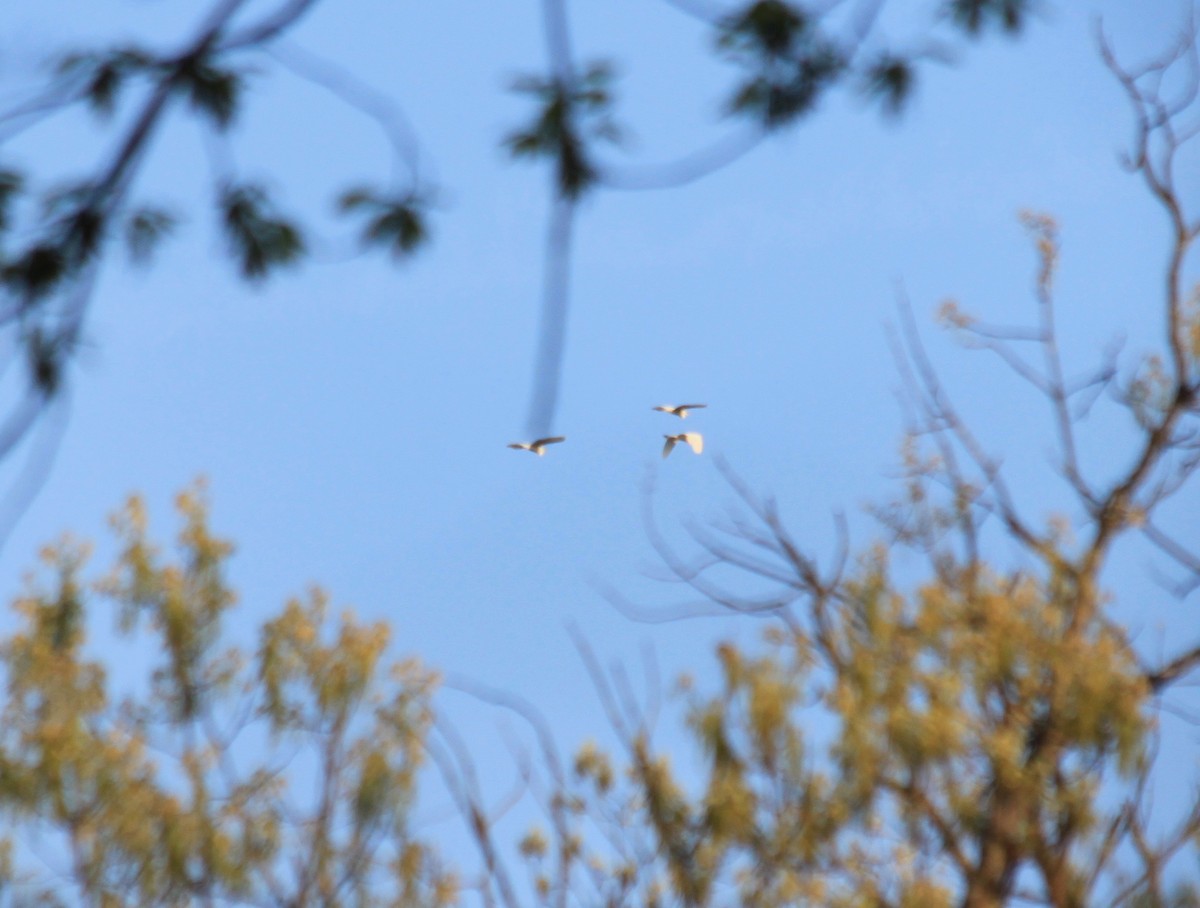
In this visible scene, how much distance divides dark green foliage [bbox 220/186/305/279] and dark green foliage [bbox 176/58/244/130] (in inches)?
6.7

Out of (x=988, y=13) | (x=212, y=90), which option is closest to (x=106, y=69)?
(x=212, y=90)

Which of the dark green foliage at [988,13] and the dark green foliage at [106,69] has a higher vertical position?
the dark green foliage at [988,13]

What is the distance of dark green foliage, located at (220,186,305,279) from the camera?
2.62 metres

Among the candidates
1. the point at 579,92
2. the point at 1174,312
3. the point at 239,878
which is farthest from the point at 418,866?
the point at 579,92

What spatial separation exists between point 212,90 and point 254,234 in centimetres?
26

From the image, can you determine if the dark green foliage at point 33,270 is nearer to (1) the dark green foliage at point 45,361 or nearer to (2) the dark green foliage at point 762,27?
(1) the dark green foliage at point 45,361

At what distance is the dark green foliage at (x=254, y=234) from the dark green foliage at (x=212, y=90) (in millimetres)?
171

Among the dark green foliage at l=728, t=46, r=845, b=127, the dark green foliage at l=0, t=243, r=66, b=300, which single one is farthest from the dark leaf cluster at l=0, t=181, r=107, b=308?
the dark green foliage at l=728, t=46, r=845, b=127

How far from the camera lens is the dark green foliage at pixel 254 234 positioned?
2.62 m

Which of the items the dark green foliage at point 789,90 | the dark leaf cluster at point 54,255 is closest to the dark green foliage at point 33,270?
the dark leaf cluster at point 54,255

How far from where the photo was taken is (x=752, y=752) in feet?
16.8

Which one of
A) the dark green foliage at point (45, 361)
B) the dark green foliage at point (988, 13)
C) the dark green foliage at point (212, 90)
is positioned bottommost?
the dark green foliage at point (45, 361)

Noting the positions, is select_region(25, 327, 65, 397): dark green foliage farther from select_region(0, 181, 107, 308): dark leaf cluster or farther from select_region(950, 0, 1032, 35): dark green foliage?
select_region(950, 0, 1032, 35): dark green foliage

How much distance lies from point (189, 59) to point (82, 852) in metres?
5.94
